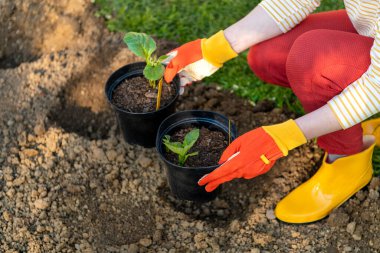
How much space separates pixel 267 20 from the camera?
2062 millimetres

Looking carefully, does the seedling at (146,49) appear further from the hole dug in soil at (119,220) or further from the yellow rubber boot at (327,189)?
the yellow rubber boot at (327,189)

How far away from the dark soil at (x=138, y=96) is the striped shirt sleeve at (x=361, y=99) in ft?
2.43

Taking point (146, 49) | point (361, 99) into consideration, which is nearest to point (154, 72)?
point (146, 49)

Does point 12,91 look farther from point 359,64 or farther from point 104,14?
point 359,64

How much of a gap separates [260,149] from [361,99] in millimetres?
372

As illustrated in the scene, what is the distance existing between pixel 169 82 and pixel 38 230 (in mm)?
796

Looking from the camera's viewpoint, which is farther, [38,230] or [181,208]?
[181,208]

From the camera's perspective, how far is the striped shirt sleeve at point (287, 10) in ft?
6.66

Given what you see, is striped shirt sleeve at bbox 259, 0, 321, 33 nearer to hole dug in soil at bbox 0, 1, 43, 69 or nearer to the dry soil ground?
the dry soil ground

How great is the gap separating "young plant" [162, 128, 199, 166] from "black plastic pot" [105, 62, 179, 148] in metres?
0.22

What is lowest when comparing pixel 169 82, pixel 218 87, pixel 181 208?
pixel 181 208

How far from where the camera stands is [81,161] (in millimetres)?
2213

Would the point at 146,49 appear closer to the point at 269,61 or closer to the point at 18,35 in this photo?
the point at 269,61

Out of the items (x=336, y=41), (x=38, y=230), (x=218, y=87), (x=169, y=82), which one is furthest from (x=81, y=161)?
(x=336, y=41)
